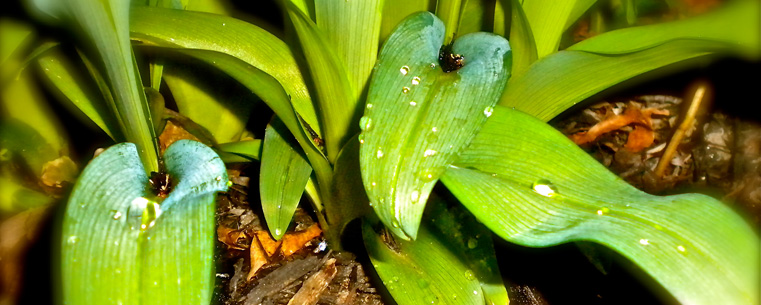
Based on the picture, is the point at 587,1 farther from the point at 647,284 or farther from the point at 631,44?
the point at 647,284

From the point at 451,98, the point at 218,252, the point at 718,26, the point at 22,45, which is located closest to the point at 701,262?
the point at 451,98

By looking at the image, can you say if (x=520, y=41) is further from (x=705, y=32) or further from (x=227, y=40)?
(x=227, y=40)

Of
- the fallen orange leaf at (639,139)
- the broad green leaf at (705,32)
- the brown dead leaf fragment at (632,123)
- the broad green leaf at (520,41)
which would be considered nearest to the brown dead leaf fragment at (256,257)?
the broad green leaf at (520,41)

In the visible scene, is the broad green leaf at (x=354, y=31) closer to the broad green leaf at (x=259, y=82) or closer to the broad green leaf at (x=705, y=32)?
the broad green leaf at (x=259, y=82)

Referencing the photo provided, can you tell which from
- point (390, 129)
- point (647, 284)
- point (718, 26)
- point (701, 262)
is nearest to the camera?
point (701, 262)

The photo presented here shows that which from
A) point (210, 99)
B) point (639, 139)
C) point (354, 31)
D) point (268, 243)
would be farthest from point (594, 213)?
point (639, 139)
